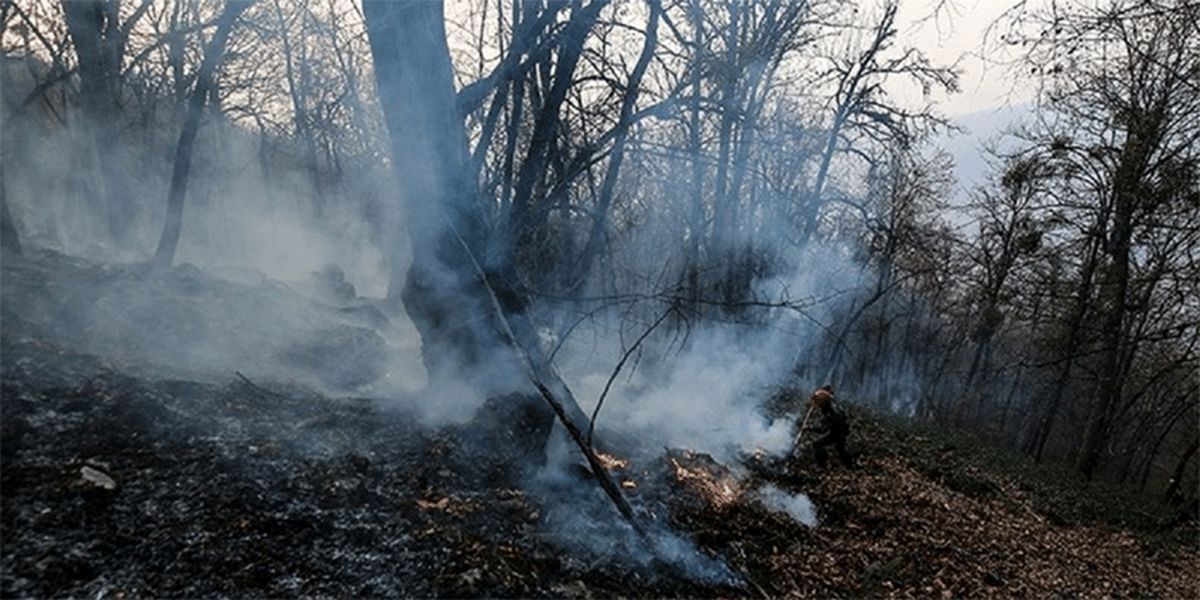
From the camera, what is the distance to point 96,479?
3885 mm

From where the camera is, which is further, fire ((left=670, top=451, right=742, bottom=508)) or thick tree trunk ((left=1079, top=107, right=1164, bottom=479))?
thick tree trunk ((left=1079, top=107, right=1164, bottom=479))

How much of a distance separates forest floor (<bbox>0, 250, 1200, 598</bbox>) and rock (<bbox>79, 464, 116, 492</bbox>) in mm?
12

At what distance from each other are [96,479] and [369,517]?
1.60 metres

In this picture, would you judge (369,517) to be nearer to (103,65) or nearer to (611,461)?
(611,461)

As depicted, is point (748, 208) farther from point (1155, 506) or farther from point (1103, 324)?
point (1155, 506)

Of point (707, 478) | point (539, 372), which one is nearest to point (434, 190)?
point (539, 372)

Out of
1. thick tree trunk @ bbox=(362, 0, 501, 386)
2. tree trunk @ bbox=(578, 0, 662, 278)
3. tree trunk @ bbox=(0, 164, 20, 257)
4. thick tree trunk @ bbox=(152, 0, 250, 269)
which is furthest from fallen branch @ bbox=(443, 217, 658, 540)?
tree trunk @ bbox=(0, 164, 20, 257)

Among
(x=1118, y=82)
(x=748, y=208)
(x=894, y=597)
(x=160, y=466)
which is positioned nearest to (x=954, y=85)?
(x=1118, y=82)

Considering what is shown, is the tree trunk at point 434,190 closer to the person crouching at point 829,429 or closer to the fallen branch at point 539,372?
the fallen branch at point 539,372

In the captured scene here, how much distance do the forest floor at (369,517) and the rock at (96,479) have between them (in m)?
0.01

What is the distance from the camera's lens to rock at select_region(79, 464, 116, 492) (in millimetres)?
3840

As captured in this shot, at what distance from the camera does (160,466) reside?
4262 millimetres

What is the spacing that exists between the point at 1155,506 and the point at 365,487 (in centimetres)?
1514

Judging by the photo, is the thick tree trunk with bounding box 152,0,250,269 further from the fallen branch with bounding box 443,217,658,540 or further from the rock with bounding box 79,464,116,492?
the rock with bounding box 79,464,116,492
